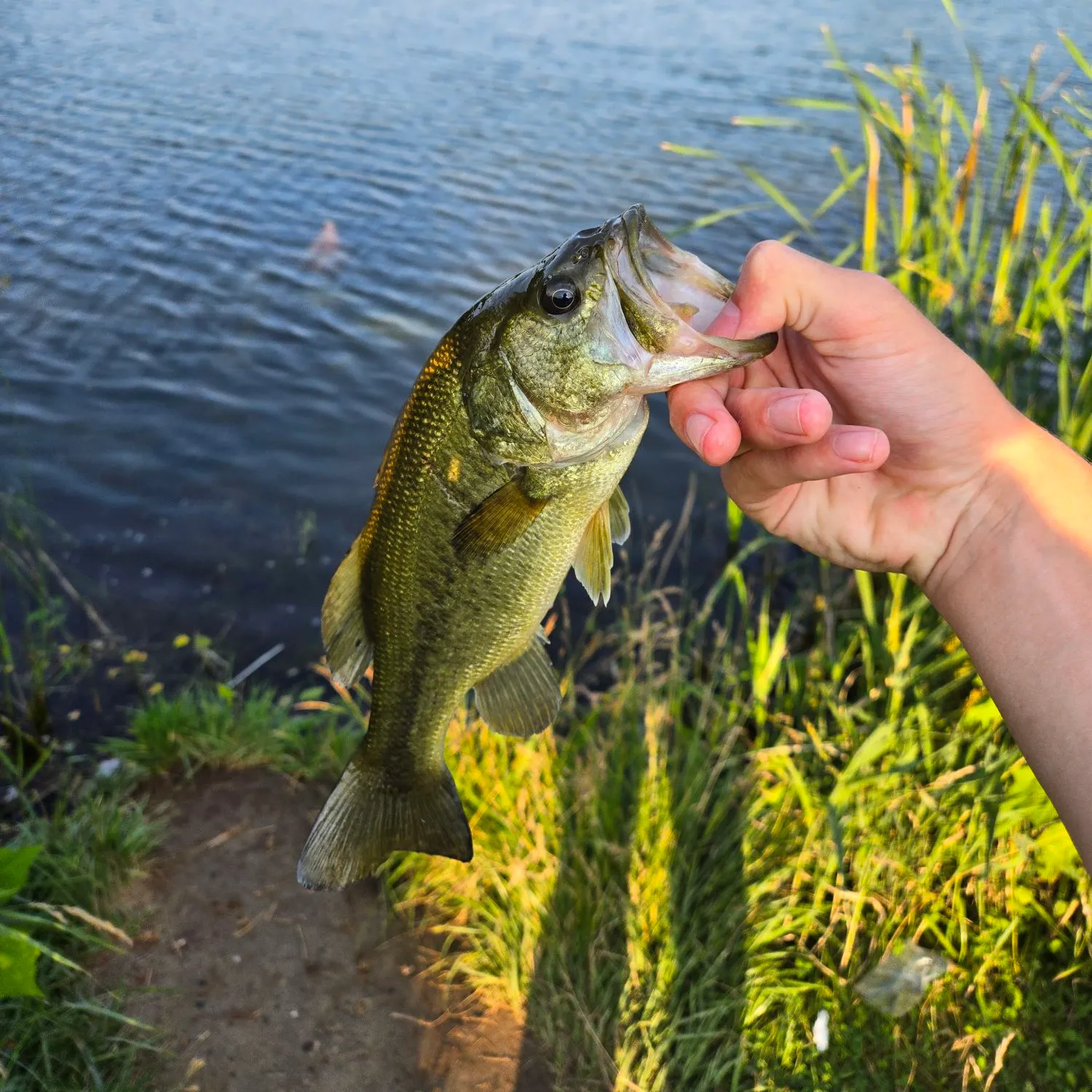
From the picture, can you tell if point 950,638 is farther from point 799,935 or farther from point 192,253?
point 192,253

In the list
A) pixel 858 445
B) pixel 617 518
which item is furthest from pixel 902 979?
pixel 858 445

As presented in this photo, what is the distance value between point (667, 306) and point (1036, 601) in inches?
42.9

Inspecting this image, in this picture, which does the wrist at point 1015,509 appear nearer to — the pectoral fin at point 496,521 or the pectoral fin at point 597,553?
the pectoral fin at point 597,553

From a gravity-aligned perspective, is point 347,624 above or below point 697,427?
below

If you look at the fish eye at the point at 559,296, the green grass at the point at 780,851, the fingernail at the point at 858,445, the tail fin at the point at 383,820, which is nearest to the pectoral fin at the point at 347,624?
the tail fin at the point at 383,820

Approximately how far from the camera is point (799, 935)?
3.77 m

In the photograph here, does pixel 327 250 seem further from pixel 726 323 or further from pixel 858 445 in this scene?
pixel 858 445

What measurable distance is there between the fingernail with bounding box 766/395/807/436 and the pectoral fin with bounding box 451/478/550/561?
1.71 feet

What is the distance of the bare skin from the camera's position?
6.87 ft

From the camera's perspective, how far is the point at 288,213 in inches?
462

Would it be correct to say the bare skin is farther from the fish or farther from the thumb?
the fish

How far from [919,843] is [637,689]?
137 cm

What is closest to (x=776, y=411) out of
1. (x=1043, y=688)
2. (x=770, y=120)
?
(x=1043, y=688)

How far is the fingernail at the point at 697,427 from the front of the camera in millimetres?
2123
